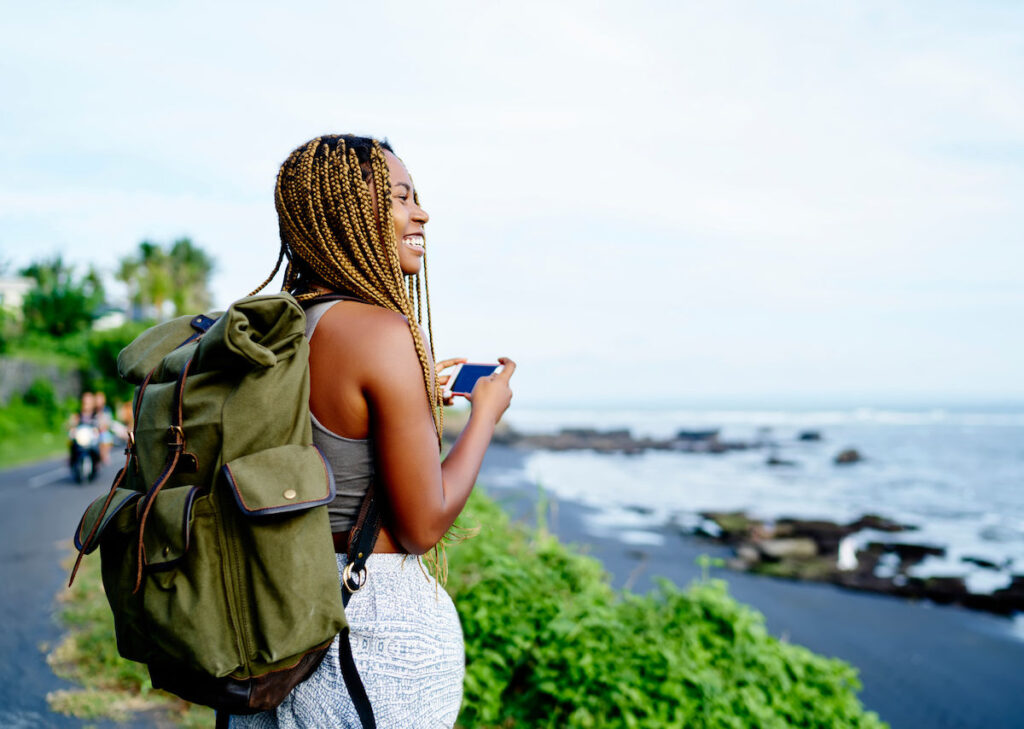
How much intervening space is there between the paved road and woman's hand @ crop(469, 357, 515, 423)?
117 inches

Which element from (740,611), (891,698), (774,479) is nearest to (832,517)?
(774,479)

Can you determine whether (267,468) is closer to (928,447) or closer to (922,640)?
(922,640)

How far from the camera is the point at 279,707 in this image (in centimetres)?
168

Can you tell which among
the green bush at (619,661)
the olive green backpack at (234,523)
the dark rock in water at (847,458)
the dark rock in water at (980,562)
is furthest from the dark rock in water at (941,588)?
the dark rock in water at (847,458)

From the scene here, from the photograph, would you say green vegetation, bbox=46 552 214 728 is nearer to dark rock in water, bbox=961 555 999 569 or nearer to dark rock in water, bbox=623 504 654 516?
dark rock in water, bbox=623 504 654 516

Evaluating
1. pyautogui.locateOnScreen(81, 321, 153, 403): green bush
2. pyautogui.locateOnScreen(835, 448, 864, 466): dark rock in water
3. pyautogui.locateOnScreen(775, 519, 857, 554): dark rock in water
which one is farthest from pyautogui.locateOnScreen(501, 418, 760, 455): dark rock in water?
pyautogui.locateOnScreen(775, 519, 857, 554): dark rock in water

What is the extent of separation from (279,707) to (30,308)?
3854cm

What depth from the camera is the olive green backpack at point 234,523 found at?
1395 millimetres

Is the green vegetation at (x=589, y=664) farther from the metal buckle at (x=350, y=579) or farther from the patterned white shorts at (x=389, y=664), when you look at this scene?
the metal buckle at (x=350, y=579)

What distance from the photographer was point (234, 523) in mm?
1412

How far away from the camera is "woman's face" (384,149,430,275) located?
183 centimetres

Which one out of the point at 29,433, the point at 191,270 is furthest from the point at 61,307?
the point at 191,270

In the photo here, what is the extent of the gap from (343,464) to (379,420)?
146mm

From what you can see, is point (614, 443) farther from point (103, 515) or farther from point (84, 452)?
point (103, 515)
